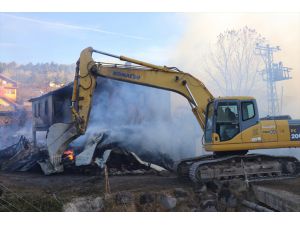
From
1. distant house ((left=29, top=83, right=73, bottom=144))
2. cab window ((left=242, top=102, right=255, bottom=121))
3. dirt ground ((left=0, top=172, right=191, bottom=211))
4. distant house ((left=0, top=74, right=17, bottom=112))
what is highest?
distant house ((left=0, top=74, right=17, bottom=112))

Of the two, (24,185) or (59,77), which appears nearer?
(24,185)

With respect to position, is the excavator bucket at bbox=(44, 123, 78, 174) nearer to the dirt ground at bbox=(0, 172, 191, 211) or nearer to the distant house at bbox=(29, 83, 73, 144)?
the dirt ground at bbox=(0, 172, 191, 211)

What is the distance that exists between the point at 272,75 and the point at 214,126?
13146 mm

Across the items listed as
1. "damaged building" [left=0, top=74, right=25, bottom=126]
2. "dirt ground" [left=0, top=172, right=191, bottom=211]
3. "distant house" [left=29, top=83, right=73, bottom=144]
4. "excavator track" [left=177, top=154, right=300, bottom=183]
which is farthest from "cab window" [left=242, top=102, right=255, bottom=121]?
"damaged building" [left=0, top=74, right=25, bottom=126]

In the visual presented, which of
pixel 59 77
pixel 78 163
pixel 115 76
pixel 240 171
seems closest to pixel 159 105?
pixel 78 163

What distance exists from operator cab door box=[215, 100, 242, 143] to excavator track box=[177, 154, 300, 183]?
618 millimetres

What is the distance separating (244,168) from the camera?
33.6 ft

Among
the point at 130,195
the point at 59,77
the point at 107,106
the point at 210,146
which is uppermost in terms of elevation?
the point at 59,77

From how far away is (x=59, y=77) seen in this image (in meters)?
32.6

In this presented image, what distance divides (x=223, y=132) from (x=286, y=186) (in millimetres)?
2281

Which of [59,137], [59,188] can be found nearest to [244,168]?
[59,188]

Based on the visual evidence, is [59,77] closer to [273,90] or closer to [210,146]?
[273,90]

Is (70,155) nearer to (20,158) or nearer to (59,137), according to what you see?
(20,158)

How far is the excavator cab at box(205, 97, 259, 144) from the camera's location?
400 inches
